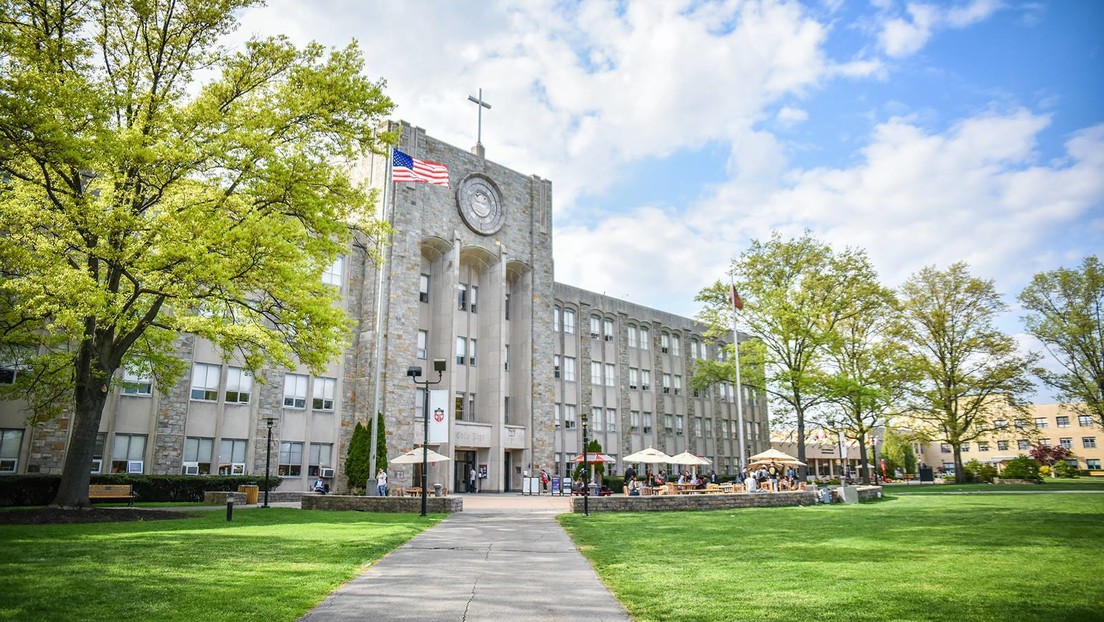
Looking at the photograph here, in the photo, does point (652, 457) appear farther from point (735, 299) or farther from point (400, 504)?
point (400, 504)

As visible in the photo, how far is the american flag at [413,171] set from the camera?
3089 cm

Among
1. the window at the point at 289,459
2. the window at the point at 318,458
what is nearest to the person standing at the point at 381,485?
the window at the point at 318,458

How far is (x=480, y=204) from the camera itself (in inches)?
1681

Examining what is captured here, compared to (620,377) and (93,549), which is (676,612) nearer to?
(93,549)

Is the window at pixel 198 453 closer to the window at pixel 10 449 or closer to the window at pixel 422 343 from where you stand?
the window at pixel 10 449

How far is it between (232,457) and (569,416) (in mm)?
23764

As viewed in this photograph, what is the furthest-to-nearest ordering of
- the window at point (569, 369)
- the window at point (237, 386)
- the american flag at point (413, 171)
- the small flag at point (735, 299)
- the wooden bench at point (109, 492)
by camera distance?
the window at point (569, 369) < the small flag at point (735, 299) < the window at point (237, 386) < the american flag at point (413, 171) < the wooden bench at point (109, 492)

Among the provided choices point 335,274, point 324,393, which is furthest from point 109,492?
point 335,274

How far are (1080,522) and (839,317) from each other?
90.9 ft

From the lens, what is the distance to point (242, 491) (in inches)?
1128

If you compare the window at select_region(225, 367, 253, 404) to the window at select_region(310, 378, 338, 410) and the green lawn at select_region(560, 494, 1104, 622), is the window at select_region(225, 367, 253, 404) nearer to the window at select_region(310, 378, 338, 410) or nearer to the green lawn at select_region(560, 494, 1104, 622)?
the window at select_region(310, 378, 338, 410)

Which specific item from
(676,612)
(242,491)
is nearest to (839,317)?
(242,491)

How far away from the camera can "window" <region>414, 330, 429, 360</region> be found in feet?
130

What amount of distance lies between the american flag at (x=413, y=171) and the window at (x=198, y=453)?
621 inches
